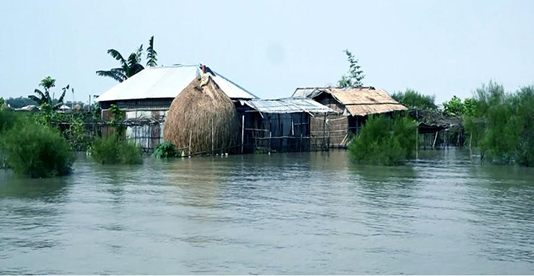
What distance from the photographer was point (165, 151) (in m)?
25.1

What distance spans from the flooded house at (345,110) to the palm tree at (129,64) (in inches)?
307

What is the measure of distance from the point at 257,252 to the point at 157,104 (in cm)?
2234

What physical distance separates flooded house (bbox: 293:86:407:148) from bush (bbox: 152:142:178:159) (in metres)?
8.77

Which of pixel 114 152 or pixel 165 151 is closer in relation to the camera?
pixel 114 152

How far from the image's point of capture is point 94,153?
20797mm

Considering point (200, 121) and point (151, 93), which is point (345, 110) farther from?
point (200, 121)

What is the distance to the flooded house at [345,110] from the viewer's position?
33.8 metres

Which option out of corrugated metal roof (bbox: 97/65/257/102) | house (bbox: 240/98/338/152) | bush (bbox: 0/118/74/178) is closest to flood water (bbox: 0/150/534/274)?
bush (bbox: 0/118/74/178)

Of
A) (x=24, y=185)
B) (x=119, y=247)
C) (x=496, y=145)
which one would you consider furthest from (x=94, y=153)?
(x=119, y=247)

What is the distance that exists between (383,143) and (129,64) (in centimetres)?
1810

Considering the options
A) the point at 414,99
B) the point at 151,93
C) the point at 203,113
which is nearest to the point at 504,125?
the point at 203,113

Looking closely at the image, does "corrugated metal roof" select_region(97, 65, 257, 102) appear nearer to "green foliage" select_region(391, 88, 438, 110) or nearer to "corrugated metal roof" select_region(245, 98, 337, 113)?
"corrugated metal roof" select_region(245, 98, 337, 113)

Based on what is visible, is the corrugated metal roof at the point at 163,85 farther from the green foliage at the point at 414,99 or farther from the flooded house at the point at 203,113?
the green foliage at the point at 414,99

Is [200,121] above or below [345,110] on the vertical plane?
below
